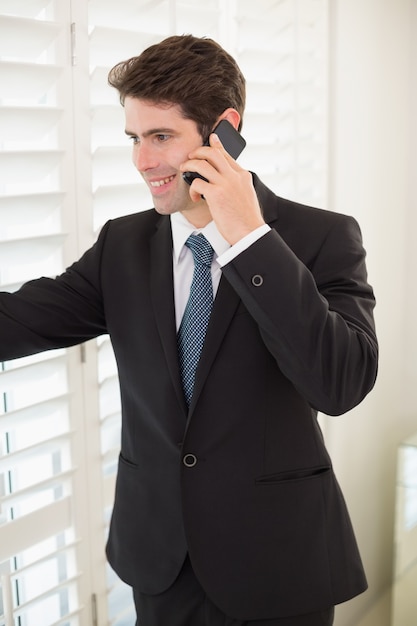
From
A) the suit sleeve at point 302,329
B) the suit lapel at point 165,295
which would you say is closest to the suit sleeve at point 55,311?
the suit lapel at point 165,295

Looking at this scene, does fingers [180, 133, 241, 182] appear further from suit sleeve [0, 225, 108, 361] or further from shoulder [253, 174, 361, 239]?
suit sleeve [0, 225, 108, 361]

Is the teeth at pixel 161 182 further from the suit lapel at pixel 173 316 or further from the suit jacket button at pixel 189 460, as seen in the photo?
the suit jacket button at pixel 189 460

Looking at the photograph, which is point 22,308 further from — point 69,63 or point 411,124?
point 411,124

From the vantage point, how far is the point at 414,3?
265 cm

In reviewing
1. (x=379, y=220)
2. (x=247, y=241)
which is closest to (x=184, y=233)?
(x=247, y=241)

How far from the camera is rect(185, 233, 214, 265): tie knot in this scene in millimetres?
1408

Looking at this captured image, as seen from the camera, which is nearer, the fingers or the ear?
the fingers

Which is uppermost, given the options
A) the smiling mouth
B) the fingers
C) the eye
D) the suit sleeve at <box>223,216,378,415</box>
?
the eye

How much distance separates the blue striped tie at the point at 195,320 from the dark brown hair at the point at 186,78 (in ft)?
0.73

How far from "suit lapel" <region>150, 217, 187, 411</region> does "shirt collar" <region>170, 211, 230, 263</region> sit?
15mm

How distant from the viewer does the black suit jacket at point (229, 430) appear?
4.46 feet

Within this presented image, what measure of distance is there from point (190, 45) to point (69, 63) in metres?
0.30

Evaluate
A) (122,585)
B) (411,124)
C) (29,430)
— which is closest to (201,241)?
(29,430)

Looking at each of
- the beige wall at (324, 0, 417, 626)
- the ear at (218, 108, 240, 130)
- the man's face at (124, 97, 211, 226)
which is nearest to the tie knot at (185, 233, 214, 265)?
the man's face at (124, 97, 211, 226)
